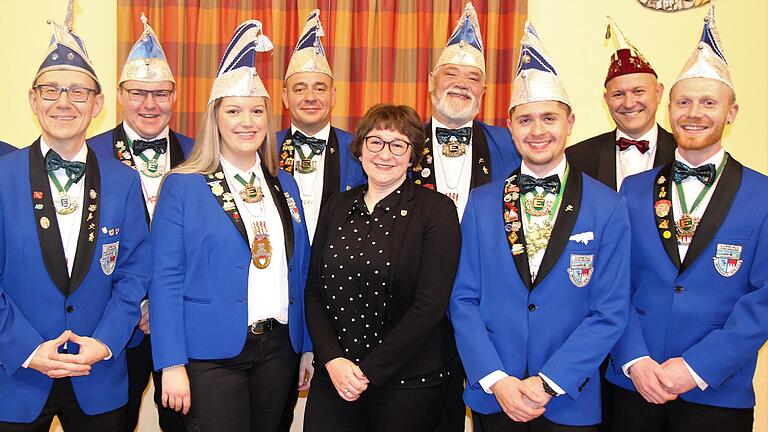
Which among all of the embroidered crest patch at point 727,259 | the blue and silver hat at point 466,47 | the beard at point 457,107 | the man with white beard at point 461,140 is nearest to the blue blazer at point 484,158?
the man with white beard at point 461,140

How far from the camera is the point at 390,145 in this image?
2773 millimetres

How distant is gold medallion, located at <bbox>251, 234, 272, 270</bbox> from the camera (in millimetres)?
2744

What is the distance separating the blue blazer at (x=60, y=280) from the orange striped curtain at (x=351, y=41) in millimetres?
1796

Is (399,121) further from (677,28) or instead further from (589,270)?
(677,28)

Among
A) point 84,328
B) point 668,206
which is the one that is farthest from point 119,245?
point 668,206

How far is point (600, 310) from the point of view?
8.42ft

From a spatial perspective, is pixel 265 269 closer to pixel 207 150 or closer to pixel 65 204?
pixel 207 150

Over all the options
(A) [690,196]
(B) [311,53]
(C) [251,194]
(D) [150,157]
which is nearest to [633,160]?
(A) [690,196]

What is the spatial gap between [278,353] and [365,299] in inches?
17.6

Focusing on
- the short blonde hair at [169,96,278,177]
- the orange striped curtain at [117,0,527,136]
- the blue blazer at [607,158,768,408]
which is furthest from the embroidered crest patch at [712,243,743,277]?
the orange striped curtain at [117,0,527,136]

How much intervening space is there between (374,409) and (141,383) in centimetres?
136

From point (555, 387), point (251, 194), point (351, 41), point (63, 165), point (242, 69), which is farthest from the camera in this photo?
point (351, 41)

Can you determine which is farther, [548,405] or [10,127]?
[10,127]

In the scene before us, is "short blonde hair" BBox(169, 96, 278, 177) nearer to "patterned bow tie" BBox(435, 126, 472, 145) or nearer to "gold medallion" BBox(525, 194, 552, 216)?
"patterned bow tie" BBox(435, 126, 472, 145)
